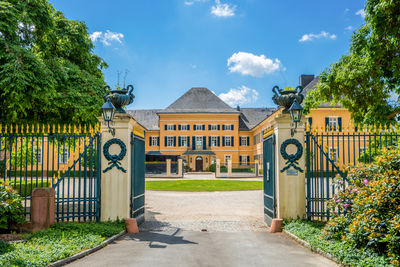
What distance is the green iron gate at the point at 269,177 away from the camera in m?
8.21

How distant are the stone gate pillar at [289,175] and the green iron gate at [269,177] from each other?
0.23 metres

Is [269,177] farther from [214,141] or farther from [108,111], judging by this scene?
[214,141]

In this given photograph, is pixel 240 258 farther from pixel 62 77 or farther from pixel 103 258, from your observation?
pixel 62 77

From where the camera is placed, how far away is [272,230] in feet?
25.4

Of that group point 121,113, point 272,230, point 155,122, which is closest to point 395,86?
point 272,230

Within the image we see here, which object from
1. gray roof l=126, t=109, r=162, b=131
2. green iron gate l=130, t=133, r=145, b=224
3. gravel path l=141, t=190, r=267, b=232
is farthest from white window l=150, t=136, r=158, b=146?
green iron gate l=130, t=133, r=145, b=224

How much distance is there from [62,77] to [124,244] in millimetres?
5943

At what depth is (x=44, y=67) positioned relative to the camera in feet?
28.7

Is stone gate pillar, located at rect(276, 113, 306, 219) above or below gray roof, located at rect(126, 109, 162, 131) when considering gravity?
below

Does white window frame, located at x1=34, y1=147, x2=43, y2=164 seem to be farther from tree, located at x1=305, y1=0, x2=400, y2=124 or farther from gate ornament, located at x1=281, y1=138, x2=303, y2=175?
tree, located at x1=305, y1=0, x2=400, y2=124

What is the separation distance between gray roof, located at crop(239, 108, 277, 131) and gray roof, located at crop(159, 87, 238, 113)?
16.0ft

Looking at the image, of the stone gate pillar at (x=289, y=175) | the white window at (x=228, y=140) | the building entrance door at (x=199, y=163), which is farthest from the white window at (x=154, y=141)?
the stone gate pillar at (x=289, y=175)

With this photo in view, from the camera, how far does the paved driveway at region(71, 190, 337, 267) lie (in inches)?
211

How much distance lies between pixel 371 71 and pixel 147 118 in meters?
Answer: 46.8
